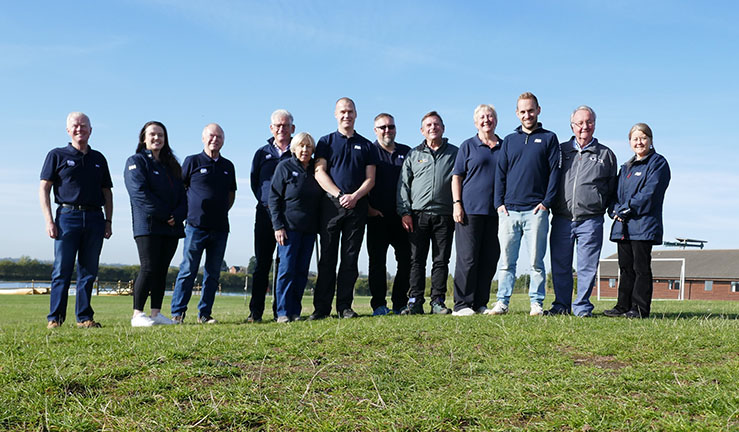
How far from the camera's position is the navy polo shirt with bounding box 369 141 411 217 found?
7.76 metres

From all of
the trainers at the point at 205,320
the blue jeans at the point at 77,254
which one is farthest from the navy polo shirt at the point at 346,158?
the blue jeans at the point at 77,254

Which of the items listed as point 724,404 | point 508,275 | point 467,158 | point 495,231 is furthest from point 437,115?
point 724,404

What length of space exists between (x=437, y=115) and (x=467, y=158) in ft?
2.33

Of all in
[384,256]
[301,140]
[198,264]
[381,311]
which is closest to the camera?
[301,140]

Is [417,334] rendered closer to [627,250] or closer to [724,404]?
[724,404]

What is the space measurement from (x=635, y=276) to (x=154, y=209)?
5.75 m

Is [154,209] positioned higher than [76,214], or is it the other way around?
[154,209]

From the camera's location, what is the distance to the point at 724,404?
3604 millimetres

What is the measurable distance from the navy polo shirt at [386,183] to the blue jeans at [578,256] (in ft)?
6.67

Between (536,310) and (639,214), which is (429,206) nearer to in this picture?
(536,310)

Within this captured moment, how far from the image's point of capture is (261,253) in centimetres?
758

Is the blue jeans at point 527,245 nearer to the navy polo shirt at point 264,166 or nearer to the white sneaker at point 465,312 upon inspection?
the white sneaker at point 465,312

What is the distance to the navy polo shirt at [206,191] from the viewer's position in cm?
729

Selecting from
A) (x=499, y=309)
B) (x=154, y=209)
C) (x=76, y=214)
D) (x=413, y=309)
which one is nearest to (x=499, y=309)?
(x=499, y=309)
